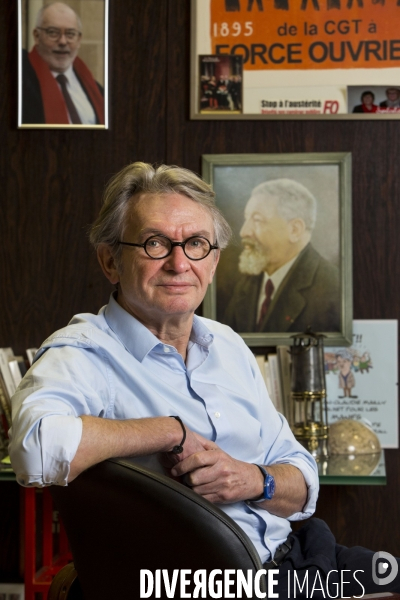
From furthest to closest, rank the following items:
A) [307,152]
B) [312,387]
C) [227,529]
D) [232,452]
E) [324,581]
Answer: [307,152], [312,387], [232,452], [324,581], [227,529]

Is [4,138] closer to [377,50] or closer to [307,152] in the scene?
[307,152]

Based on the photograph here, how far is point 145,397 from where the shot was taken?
5.16 feet

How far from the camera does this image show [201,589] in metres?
1.18

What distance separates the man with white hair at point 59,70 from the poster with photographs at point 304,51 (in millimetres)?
416

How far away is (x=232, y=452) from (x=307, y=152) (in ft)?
5.05

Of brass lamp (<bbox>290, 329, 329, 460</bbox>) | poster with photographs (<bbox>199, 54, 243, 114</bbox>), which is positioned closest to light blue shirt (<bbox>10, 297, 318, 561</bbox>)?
brass lamp (<bbox>290, 329, 329, 460</bbox>)

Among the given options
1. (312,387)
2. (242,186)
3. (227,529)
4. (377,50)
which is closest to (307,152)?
(242,186)

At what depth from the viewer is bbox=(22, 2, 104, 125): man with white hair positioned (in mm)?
2906

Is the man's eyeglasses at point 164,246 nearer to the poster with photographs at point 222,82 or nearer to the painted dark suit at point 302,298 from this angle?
the painted dark suit at point 302,298

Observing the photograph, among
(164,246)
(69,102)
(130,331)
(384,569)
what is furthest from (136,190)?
(69,102)

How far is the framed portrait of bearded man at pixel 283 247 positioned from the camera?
2.87 meters

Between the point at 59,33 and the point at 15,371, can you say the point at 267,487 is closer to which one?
the point at 15,371

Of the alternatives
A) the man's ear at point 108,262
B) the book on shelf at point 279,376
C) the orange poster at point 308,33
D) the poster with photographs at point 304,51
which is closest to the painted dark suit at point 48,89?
the poster with photographs at point 304,51

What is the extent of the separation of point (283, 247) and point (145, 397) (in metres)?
1.45
